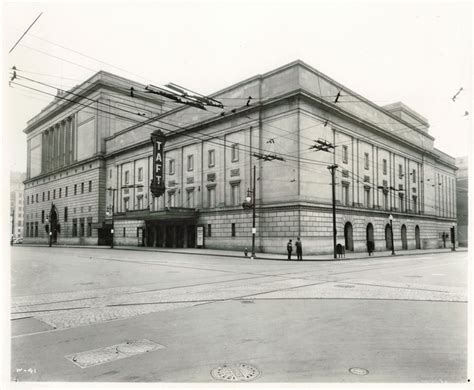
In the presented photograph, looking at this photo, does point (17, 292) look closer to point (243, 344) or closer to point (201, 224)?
point (243, 344)

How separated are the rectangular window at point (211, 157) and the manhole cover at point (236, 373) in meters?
37.2

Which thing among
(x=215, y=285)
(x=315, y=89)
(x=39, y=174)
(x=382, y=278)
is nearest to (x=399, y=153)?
(x=315, y=89)

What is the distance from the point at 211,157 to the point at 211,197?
4.31m

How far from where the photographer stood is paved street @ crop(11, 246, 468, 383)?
5301 millimetres

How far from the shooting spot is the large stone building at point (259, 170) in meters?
34.9

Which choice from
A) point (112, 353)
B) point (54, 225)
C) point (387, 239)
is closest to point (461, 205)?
point (387, 239)

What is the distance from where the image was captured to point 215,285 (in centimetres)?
1397

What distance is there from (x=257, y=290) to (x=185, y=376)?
7622mm

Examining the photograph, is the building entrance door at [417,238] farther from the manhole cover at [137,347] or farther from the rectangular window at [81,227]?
the manhole cover at [137,347]

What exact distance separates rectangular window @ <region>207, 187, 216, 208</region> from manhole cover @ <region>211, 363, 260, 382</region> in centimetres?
3643

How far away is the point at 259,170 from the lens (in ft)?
121

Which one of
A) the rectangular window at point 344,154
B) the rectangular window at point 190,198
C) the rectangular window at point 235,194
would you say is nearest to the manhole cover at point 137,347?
the rectangular window at point 235,194

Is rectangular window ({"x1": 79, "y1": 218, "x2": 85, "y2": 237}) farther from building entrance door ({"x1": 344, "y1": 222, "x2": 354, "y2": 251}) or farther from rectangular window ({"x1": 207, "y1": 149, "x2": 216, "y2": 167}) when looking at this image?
building entrance door ({"x1": 344, "y1": 222, "x2": 354, "y2": 251})

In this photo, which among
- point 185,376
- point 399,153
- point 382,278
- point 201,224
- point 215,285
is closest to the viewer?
point 185,376
